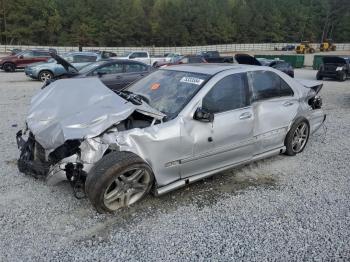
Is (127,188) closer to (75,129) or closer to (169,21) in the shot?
(75,129)

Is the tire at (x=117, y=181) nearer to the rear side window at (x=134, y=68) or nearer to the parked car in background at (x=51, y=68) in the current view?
the rear side window at (x=134, y=68)

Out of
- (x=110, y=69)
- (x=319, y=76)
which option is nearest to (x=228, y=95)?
(x=110, y=69)

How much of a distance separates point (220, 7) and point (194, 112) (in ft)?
321

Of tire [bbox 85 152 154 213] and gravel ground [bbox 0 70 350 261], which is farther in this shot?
tire [bbox 85 152 154 213]

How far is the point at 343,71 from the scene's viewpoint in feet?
57.4

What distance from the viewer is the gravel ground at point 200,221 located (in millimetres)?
2699

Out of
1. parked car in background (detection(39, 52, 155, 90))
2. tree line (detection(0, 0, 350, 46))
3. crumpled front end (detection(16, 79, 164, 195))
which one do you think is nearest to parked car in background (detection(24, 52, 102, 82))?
parked car in background (detection(39, 52, 155, 90))

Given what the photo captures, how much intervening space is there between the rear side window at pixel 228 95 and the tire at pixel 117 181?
3.64 ft

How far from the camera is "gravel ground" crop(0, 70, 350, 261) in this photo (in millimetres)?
2699

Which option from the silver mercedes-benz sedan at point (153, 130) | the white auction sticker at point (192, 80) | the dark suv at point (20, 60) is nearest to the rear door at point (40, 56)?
the dark suv at point (20, 60)

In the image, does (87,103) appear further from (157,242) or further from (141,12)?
(141,12)

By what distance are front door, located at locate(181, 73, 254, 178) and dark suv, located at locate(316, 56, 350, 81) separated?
16158mm

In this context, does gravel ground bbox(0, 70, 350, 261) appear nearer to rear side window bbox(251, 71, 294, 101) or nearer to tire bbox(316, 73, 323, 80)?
rear side window bbox(251, 71, 294, 101)

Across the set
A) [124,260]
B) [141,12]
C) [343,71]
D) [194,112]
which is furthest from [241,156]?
[141,12]
